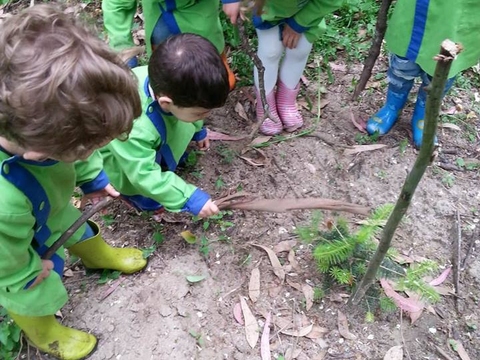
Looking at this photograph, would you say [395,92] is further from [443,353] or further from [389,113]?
[443,353]

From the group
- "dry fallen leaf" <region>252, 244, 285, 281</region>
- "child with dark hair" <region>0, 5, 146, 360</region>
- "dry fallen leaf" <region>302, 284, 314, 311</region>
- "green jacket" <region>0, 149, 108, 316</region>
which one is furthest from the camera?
"dry fallen leaf" <region>252, 244, 285, 281</region>

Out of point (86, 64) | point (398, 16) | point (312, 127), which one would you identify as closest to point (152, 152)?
point (86, 64)

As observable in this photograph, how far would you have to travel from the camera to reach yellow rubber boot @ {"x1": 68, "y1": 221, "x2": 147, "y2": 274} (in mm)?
2051

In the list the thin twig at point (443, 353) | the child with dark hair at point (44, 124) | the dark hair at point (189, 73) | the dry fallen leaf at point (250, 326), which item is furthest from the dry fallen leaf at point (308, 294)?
the child with dark hair at point (44, 124)

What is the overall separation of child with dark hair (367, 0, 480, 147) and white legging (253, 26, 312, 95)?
17.1 inches

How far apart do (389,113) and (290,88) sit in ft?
1.84

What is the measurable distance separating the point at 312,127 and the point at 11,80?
1.87m

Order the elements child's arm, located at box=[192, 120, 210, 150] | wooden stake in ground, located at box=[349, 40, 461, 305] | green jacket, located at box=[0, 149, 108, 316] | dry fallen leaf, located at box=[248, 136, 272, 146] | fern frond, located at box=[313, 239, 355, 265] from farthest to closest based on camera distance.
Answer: dry fallen leaf, located at box=[248, 136, 272, 146]
child's arm, located at box=[192, 120, 210, 150]
fern frond, located at box=[313, 239, 355, 265]
green jacket, located at box=[0, 149, 108, 316]
wooden stake in ground, located at box=[349, 40, 461, 305]

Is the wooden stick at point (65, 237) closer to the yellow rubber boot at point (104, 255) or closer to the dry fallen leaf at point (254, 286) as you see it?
the yellow rubber boot at point (104, 255)

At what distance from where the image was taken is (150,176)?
199 cm

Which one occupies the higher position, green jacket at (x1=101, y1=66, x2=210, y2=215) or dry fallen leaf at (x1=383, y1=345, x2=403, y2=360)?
green jacket at (x1=101, y1=66, x2=210, y2=215)

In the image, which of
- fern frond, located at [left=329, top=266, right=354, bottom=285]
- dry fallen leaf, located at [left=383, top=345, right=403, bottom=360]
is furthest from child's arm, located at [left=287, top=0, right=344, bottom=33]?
dry fallen leaf, located at [left=383, top=345, right=403, bottom=360]

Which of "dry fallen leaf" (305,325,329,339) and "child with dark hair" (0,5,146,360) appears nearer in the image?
"child with dark hair" (0,5,146,360)

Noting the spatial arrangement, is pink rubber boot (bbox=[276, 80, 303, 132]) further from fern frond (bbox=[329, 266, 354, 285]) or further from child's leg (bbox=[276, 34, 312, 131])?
fern frond (bbox=[329, 266, 354, 285])
